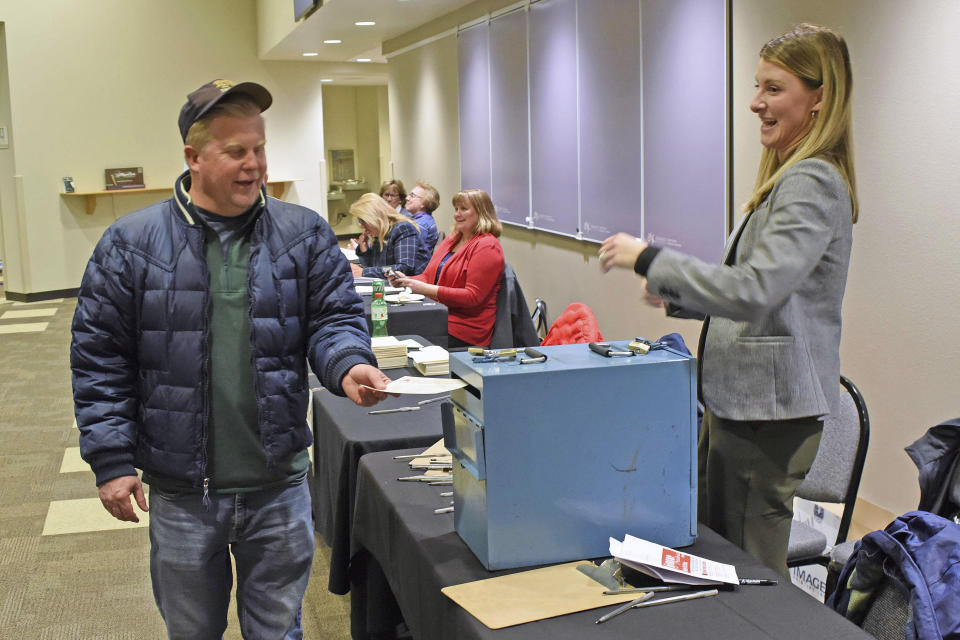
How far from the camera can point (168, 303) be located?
6.08ft

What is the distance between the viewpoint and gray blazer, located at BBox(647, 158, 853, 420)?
1.62m

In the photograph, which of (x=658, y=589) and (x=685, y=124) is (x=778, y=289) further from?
(x=685, y=124)

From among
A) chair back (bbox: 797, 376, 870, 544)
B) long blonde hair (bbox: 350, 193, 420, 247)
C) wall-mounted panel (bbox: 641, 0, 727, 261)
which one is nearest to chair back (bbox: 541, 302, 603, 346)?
wall-mounted panel (bbox: 641, 0, 727, 261)

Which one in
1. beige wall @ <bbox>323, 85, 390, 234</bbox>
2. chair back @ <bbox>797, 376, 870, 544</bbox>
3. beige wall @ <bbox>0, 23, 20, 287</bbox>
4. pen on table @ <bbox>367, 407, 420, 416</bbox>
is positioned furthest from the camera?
beige wall @ <bbox>323, 85, 390, 234</bbox>

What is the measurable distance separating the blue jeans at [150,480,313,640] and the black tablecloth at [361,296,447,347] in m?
2.88

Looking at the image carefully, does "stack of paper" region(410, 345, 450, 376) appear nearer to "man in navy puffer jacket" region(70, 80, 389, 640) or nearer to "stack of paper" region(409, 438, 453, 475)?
"stack of paper" region(409, 438, 453, 475)

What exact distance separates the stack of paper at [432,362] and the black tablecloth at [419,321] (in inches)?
51.0

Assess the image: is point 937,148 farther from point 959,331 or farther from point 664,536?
point 664,536

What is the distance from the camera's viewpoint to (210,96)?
1807 millimetres

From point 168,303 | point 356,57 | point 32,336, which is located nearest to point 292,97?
point 356,57

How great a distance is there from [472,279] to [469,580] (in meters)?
3.56

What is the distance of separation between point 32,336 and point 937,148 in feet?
26.1

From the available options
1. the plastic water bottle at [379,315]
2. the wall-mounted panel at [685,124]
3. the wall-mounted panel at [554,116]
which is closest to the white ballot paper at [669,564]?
the plastic water bottle at [379,315]

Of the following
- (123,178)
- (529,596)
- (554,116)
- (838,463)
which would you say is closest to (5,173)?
(123,178)
